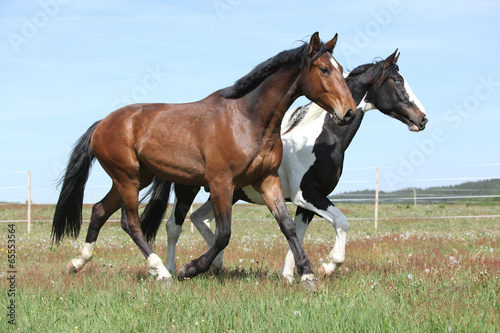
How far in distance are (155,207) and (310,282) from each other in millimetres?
3116

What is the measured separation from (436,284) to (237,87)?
2.85 metres

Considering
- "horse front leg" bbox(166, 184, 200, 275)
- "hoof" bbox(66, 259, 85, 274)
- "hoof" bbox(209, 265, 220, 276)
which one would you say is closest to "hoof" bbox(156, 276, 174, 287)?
"hoof" bbox(209, 265, 220, 276)

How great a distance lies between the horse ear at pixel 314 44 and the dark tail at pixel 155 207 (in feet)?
10.2

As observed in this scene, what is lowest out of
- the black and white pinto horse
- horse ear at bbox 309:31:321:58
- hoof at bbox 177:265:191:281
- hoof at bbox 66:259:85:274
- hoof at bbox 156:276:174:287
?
hoof at bbox 66:259:85:274

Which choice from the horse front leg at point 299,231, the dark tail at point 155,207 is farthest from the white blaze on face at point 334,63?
the dark tail at point 155,207

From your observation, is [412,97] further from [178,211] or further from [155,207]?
[155,207]

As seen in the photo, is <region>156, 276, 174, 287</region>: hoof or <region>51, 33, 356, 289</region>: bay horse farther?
<region>156, 276, 174, 287</region>: hoof

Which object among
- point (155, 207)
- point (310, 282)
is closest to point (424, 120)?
point (310, 282)

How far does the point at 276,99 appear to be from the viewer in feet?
16.9

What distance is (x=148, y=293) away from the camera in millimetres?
4617

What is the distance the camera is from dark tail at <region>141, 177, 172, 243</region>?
23.2 ft

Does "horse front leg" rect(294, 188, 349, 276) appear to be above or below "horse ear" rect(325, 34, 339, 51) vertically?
below

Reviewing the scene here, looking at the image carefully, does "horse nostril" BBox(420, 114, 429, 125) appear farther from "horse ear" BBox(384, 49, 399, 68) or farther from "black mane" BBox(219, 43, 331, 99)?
"black mane" BBox(219, 43, 331, 99)

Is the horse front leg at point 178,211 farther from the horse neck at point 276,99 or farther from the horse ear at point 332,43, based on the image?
the horse ear at point 332,43
